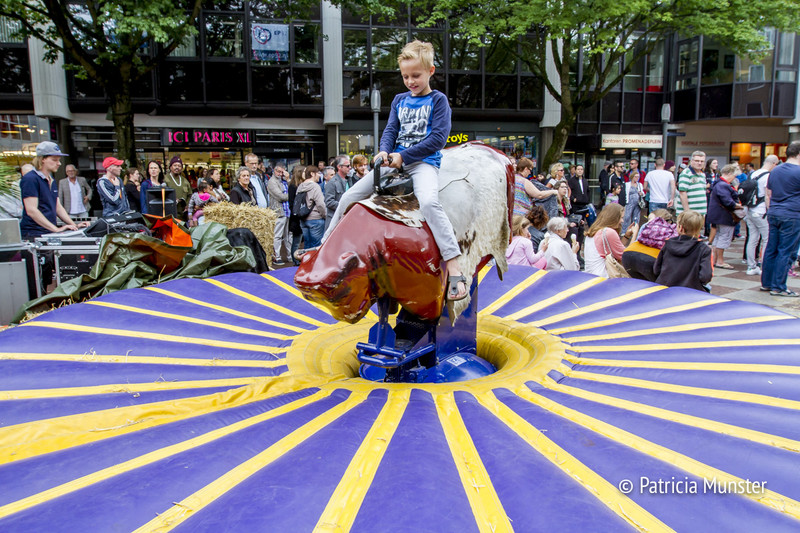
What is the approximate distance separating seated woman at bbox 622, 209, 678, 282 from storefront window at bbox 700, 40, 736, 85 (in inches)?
765

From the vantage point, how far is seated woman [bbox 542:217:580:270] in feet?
19.7

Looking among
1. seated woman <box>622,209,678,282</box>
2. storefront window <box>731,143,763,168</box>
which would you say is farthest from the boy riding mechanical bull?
storefront window <box>731,143,763,168</box>

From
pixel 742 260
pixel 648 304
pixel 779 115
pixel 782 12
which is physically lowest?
pixel 742 260

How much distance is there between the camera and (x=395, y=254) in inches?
111

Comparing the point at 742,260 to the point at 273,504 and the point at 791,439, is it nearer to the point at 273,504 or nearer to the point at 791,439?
the point at 791,439

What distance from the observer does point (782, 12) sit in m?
14.2

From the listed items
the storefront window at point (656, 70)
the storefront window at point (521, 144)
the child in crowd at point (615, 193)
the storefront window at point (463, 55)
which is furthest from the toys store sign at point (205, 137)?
the storefront window at point (656, 70)

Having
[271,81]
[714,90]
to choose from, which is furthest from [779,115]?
[271,81]

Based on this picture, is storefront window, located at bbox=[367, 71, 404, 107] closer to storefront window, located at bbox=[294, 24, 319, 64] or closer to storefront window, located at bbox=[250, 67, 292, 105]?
storefront window, located at bbox=[294, 24, 319, 64]

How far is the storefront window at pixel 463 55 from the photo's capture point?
1920 cm

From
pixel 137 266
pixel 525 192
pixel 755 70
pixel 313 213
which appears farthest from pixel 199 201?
pixel 755 70

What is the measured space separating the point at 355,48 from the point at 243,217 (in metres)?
12.6

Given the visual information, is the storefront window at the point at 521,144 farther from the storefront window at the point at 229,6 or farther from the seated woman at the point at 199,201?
the seated woman at the point at 199,201

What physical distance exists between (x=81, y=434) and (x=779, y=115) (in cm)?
2557
